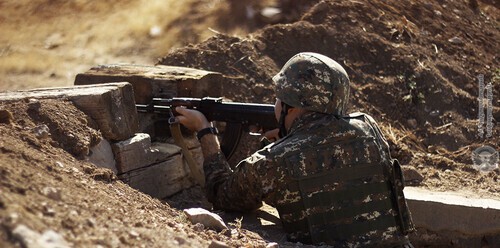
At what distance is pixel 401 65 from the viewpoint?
28.3ft

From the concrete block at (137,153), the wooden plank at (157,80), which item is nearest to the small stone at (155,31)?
the wooden plank at (157,80)

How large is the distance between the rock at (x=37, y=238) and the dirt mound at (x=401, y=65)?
420 cm

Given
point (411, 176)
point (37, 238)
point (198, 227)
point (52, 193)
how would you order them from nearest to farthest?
point (37, 238), point (52, 193), point (198, 227), point (411, 176)

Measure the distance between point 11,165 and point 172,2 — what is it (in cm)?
565

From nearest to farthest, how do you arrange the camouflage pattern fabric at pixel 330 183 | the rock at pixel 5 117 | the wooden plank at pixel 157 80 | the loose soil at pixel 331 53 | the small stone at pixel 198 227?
the small stone at pixel 198 227, the camouflage pattern fabric at pixel 330 183, the rock at pixel 5 117, the wooden plank at pixel 157 80, the loose soil at pixel 331 53

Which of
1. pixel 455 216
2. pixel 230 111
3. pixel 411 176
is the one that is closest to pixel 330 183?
pixel 230 111

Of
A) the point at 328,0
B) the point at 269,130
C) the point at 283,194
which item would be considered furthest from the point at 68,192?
the point at 328,0

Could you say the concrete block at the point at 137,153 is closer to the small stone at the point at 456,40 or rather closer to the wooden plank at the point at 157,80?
the wooden plank at the point at 157,80

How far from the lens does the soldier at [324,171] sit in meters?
4.38

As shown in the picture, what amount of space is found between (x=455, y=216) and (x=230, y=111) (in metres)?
1.94

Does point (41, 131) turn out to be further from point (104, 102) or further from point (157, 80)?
point (157, 80)

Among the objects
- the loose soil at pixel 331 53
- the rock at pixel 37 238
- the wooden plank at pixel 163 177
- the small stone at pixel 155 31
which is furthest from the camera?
the small stone at pixel 155 31

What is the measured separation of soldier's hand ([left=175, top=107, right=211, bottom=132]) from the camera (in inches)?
210

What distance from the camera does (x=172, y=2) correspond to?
9047 millimetres
